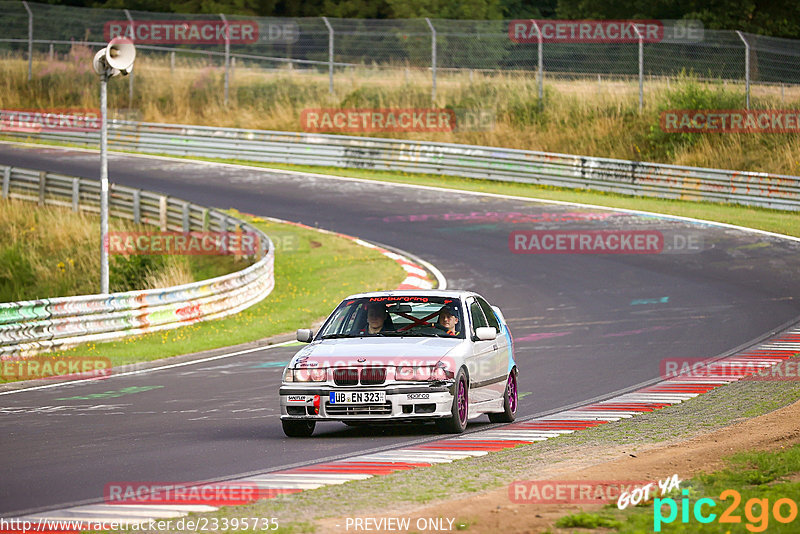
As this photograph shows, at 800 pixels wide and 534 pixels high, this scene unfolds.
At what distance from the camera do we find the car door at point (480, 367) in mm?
11516

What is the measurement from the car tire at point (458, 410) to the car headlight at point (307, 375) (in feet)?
3.68

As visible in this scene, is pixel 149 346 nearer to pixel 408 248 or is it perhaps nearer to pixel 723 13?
pixel 408 248

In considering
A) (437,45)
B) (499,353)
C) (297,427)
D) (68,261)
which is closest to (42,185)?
(68,261)

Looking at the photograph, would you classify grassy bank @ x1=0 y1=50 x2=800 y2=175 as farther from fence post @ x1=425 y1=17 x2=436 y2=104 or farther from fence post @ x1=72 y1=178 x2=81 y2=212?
fence post @ x1=72 y1=178 x2=81 y2=212

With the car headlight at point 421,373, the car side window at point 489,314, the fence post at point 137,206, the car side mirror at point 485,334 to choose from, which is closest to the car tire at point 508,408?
the car side window at point 489,314

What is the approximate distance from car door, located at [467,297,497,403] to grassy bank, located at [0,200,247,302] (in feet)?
46.7

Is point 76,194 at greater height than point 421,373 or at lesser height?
lesser

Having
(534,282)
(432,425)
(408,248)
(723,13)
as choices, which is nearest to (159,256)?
(408,248)

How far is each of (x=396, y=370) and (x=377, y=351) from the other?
1.08 feet

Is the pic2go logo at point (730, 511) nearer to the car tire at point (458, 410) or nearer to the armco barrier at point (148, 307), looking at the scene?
the car tire at point (458, 410)

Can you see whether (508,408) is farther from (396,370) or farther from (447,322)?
(396,370)

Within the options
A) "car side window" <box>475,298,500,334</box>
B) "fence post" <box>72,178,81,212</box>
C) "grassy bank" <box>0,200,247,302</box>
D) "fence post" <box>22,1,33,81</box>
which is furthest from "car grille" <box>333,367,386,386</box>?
"fence post" <box>22,1,33,81</box>

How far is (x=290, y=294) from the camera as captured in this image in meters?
24.5

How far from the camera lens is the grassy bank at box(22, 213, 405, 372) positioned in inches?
746
